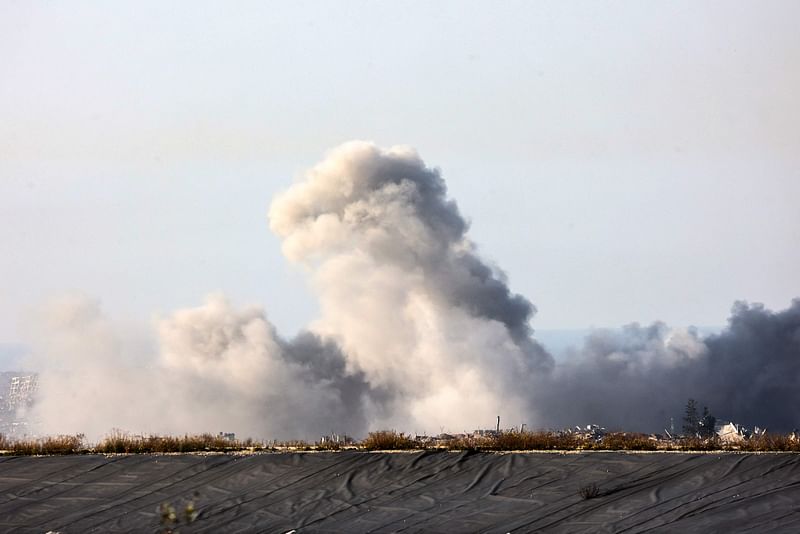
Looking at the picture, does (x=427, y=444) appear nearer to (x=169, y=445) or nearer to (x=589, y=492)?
(x=169, y=445)

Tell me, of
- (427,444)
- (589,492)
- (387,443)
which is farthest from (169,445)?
(589,492)

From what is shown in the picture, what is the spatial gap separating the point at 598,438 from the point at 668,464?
463 centimetres

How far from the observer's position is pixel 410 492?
22531mm

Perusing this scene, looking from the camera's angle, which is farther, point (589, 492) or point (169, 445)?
point (169, 445)

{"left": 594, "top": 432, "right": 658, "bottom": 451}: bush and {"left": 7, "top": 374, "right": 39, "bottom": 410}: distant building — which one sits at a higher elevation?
{"left": 7, "top": 374, "right": 39, "bottom": 410}: distant building

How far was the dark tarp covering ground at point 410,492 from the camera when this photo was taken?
67.8ft

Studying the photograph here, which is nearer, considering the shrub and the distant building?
the shrub

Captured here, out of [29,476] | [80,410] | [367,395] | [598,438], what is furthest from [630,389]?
[29,476]

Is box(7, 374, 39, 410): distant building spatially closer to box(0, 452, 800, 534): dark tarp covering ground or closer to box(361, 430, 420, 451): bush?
box(361, 430, 420, 451): bush

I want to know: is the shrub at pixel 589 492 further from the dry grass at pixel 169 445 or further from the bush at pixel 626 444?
the dry grass at pixel 169 445

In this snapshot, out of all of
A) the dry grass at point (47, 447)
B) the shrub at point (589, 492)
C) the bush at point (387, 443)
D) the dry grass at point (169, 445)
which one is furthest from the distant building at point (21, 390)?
the shrub at point (589, 492)

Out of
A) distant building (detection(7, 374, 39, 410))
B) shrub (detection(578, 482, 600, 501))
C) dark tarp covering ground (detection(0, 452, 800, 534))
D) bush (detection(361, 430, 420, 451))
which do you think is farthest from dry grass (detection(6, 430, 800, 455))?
distant building (detection(7, 374, 39, 410))

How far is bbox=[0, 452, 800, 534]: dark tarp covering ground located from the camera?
67.8ft

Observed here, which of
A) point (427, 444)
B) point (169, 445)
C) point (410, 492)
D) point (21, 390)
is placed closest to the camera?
point (410, 492)
